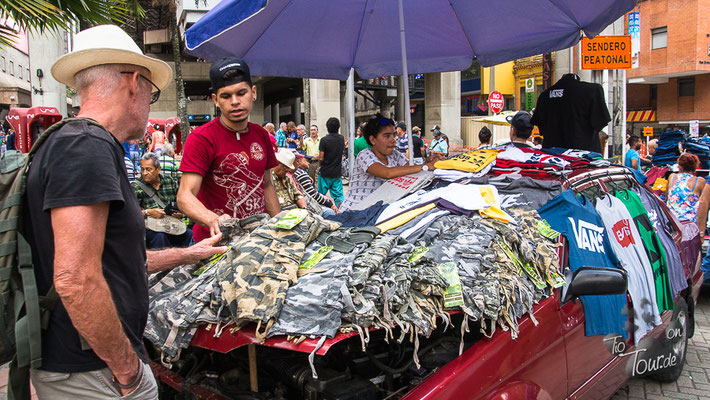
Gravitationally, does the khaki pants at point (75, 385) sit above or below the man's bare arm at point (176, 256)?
below

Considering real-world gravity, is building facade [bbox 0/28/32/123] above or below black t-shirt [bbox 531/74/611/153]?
above

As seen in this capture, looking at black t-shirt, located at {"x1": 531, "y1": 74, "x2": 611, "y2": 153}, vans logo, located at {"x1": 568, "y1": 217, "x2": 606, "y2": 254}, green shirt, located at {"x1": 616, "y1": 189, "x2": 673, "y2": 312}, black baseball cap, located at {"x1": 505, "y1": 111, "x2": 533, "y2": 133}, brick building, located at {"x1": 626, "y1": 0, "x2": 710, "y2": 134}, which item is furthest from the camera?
brick building, located at {"x1": 626, "y1": 0, "x2": 710, "y2": 134}

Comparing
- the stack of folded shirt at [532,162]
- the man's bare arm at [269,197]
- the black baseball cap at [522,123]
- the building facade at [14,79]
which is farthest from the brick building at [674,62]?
the building facade at [14,79]

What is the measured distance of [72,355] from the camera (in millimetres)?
1712

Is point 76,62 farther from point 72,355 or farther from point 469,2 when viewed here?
point 469,2

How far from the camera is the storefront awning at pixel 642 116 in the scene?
3712cm

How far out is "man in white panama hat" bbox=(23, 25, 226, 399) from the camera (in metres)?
1.60

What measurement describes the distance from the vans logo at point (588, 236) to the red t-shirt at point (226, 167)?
198 cm

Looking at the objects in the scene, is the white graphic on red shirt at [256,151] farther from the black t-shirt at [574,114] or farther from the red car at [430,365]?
the black t-shirt at [574,114]

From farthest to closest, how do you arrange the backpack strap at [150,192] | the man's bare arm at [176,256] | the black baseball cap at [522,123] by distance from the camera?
the backpack strap at [150,192], the black baseball cap at [522,123], the man's bare arm at [176,256]

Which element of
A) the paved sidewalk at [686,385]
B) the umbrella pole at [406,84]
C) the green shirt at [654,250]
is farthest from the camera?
the umbrella pole at [406,84]

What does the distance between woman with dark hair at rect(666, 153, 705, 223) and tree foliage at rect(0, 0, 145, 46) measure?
723 cm

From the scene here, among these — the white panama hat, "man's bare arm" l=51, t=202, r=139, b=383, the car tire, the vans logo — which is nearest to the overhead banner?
the car tire

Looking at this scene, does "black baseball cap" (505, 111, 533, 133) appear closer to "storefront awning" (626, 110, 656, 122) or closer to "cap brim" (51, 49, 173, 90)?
"cap brim" (51, 49, 173, 90)
